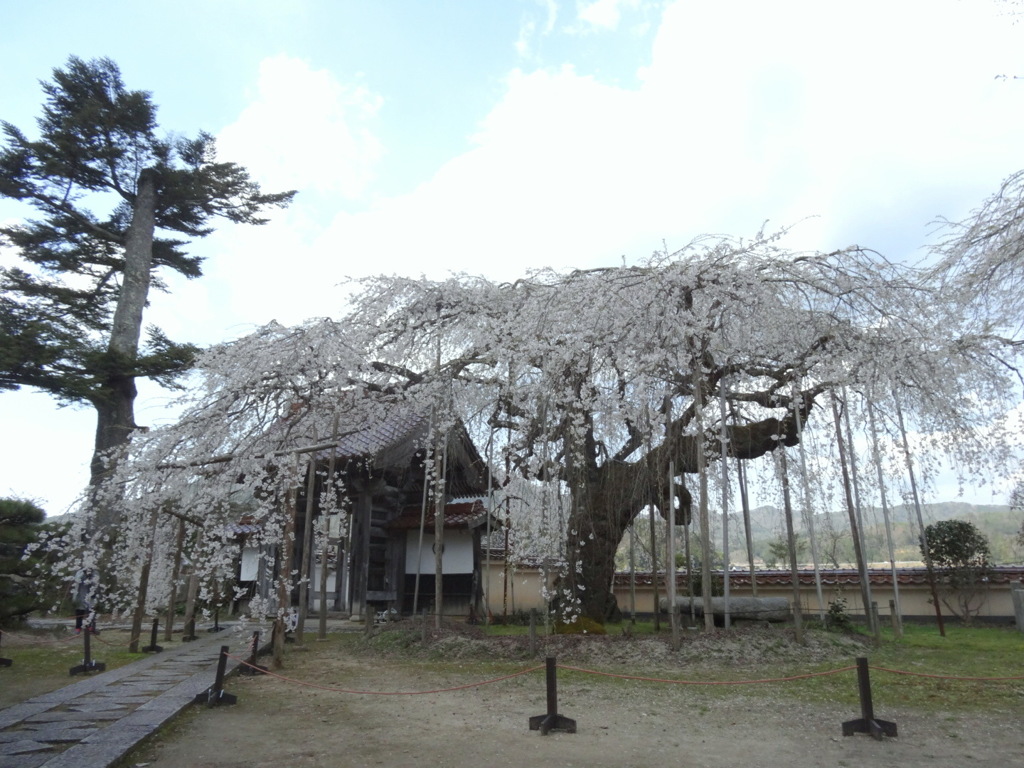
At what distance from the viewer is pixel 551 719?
549 cm

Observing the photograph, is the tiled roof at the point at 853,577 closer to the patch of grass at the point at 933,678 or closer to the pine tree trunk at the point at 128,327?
the patch of grass at the point at 933,678

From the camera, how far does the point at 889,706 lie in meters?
6.14

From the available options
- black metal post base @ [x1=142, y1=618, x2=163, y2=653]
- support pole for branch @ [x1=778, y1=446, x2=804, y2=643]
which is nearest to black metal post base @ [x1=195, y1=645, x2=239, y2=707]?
black metal post base @ [x1=142, y1=618, x2=163, y2=653]

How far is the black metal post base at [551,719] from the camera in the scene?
5.48 meters

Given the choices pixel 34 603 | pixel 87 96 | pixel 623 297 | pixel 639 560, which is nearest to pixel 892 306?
pixel 623 297

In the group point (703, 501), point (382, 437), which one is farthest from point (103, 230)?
point (703, 501)

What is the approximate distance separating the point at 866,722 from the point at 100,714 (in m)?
6.74

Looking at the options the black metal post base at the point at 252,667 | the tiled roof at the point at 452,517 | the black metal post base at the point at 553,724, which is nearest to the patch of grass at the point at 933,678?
the black metal post base at the point at 553,724

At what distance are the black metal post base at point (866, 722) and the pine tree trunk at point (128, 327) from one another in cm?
1456

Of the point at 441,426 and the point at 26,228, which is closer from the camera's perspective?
the point at 441,426

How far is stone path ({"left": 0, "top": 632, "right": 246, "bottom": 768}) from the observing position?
15.0ft

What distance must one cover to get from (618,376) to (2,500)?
30.6 ft

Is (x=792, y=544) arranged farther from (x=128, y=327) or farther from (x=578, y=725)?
(x=128, y=327)

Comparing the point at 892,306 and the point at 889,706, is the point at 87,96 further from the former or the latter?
the point at 889,706
